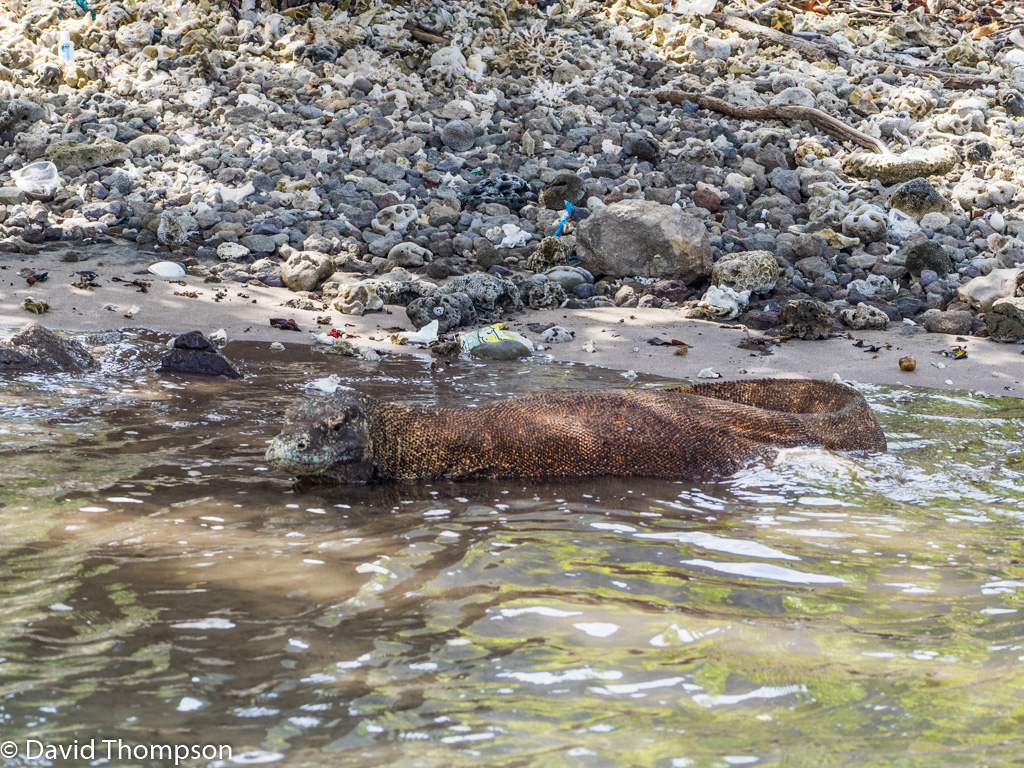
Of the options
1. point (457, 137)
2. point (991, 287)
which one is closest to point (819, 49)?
point (457, 137)

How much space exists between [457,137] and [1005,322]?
24.9 feet

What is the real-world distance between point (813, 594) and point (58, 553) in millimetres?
2815

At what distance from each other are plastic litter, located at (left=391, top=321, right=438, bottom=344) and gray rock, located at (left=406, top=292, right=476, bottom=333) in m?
0.21

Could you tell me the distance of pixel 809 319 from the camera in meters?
8.49

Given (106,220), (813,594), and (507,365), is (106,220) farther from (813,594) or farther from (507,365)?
(813,594)

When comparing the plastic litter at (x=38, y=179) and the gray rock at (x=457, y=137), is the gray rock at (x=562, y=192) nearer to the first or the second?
the gray rock at (x=457, y=137)

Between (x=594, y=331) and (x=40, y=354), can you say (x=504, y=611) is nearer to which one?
(x=40, y=354)

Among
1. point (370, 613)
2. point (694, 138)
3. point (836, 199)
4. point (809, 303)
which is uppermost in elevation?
point (694, 138)

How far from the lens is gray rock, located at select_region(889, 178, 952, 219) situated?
11.0 meters

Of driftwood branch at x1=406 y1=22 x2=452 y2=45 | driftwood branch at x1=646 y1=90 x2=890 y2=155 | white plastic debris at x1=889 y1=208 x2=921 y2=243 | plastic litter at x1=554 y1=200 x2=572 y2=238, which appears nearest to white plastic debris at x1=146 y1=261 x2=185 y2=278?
plastic litter at x1=554 y1=200 x2=572 y2=238

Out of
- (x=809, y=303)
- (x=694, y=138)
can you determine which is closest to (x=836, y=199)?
(x=694, y=138)

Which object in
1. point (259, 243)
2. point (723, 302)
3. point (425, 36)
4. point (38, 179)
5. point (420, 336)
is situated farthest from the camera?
point (425, 36)

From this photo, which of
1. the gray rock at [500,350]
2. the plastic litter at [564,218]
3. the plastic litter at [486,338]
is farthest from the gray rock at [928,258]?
the gray rock at [500,350]

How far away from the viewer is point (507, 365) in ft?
25.7
